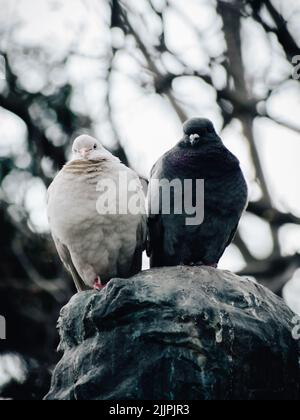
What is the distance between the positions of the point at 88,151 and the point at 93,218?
692 millimetres

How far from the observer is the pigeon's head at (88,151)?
797 centimetres

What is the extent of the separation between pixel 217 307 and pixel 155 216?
5.75 ft

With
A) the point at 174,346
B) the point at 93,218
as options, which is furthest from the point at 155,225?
the point at 174,346

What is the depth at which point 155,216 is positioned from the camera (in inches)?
323

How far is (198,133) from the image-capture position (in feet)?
27.0

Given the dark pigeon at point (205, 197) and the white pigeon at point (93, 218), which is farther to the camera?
the dark pigeon at point (205, 197)

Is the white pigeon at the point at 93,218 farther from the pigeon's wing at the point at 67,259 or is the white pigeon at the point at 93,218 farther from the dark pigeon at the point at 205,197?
the dark pigeon at the point at 205,197

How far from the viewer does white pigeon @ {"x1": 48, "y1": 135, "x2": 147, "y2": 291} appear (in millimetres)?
7660

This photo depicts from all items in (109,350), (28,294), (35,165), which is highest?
(109,350)

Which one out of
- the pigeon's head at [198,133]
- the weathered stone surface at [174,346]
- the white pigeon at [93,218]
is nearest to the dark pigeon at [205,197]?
the pigeon's head at [198,133]

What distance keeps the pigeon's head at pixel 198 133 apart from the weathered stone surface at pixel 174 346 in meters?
1.65

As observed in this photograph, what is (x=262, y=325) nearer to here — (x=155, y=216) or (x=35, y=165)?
(x=155, y=216)

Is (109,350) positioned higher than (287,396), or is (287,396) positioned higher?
(109,350)
